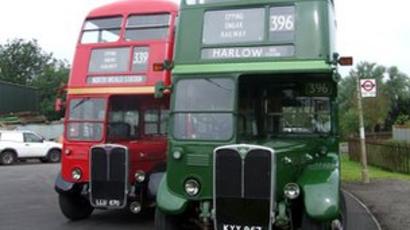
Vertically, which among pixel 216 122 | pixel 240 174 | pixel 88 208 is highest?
pixel 216 122

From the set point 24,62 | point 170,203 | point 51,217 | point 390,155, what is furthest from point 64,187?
point 24,62

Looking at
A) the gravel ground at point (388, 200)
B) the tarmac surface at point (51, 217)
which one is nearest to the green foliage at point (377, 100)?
the gravel ground at point (388, 200)

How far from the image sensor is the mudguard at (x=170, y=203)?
8.90 meters

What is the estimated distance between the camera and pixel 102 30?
1291 cm

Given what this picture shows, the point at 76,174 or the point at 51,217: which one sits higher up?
the point at 76,174

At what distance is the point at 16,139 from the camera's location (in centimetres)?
3198

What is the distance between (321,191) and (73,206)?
19.3ft

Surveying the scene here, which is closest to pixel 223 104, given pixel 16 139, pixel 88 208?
pixel 88 208

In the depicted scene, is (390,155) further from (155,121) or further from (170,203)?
(170,203)

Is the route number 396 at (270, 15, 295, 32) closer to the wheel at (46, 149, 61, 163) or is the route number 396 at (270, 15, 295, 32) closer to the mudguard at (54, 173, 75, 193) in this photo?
the mudguard at (54, 173, 75, 193)

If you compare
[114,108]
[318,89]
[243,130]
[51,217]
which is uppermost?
[318,89]

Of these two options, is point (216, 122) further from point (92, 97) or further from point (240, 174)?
point (92, 97)

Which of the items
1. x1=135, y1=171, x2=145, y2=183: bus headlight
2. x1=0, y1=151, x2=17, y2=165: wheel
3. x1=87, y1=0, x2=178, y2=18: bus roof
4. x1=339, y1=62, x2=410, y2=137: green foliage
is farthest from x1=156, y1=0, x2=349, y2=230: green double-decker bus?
x1=339, y1=62, x2=410, y2=137: green foliage

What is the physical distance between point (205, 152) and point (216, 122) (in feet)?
1.43
